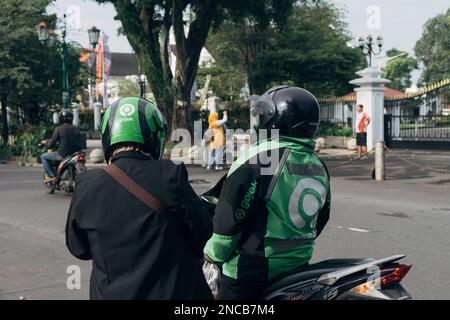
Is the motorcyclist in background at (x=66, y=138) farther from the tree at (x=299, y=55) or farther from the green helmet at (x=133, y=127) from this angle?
the tree at (x=299, y=55)

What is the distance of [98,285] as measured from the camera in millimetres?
2658

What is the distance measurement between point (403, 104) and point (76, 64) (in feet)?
49.7

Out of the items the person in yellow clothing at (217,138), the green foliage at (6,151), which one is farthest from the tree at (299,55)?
the person in yellow clothing at (217,138)

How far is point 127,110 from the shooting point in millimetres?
2742

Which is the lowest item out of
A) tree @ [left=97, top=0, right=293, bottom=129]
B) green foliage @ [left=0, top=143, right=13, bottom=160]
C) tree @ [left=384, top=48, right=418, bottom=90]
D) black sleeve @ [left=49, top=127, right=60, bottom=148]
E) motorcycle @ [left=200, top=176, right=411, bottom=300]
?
green foliage @ [left=0, top=143, right=13, bottom=160]

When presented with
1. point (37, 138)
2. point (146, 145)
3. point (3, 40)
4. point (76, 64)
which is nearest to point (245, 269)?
point (146, 145)

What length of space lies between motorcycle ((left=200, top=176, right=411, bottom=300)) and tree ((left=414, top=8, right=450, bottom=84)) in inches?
3005

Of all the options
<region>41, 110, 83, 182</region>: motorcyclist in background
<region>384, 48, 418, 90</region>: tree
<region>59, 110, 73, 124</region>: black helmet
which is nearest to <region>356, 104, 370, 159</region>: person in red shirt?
<region>41, 110, 83, 182</region>: motorcyclist in background

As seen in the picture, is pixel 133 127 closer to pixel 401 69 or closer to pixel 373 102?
pixel 373 102

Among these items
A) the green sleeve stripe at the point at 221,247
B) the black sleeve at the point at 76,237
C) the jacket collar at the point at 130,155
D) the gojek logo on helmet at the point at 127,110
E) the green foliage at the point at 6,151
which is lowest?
the green foliage at the point at 6,151

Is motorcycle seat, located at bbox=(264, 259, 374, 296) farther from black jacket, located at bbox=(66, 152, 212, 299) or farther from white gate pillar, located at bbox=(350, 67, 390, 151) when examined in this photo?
white gate pillar, located at bbox=(350, 67, 390, 151)

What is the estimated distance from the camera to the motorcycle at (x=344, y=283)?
9.45ft

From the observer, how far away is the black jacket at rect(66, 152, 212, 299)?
2568 mm
